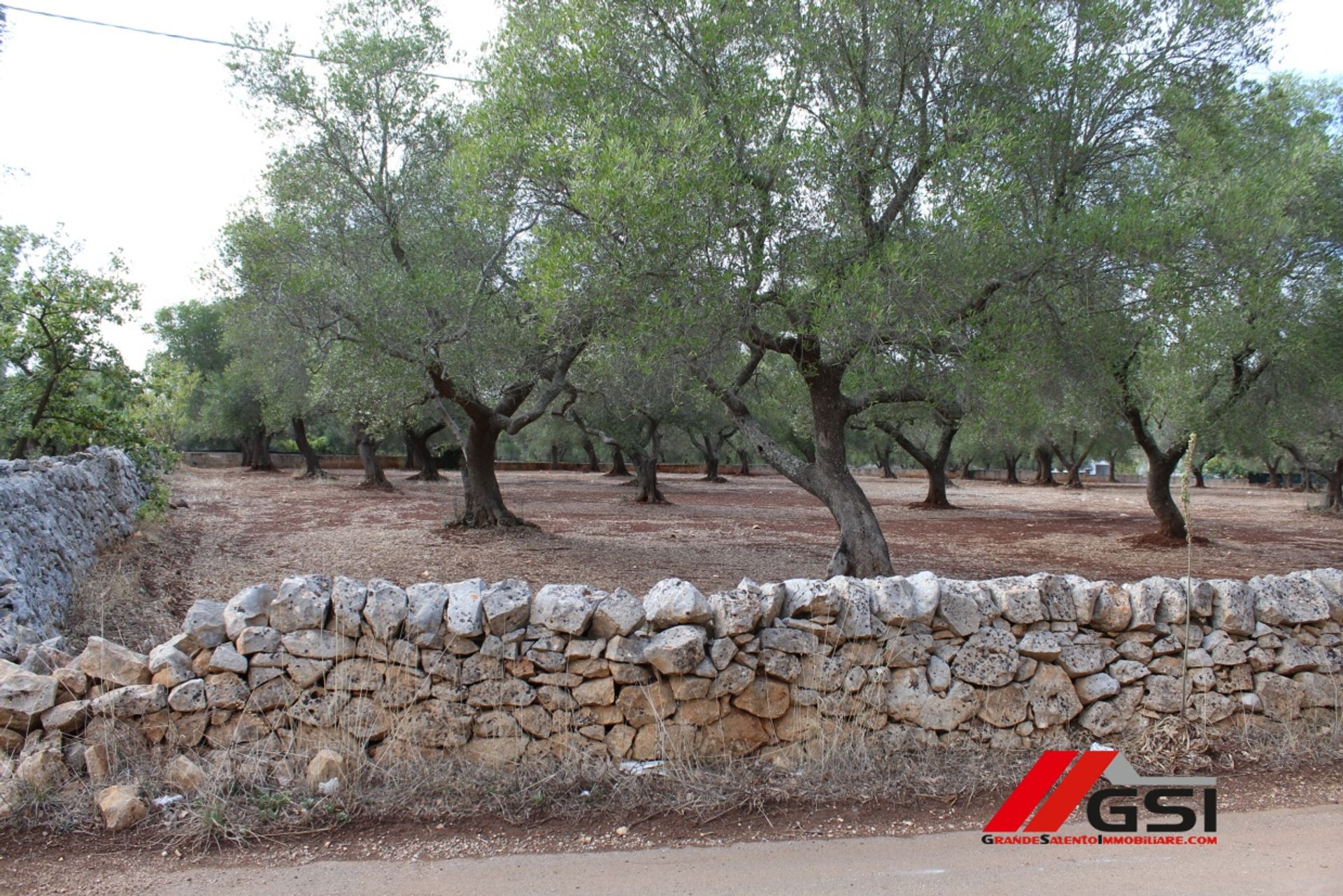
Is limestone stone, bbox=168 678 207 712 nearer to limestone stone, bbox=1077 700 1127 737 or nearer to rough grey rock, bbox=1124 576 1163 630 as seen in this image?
limestone stone, bbox=1077 700 1127 737

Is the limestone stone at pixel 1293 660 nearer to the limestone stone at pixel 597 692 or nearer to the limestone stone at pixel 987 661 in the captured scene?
the limestone stone at pixel 987 661

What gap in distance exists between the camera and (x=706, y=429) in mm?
32844

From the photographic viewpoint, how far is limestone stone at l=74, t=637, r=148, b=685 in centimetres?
391

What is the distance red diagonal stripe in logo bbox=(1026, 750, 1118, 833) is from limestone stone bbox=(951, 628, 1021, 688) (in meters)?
0.54

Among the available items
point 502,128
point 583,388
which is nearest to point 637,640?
point 502,128

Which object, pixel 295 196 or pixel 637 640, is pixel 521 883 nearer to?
pixel 637 640

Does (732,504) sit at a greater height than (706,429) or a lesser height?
lesser

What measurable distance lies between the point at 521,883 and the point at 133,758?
219 cm

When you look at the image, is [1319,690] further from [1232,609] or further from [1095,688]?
[1095,688]

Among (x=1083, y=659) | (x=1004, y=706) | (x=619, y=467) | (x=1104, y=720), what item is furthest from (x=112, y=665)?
(x=619, y=467)

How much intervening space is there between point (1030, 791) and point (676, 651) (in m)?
1.92

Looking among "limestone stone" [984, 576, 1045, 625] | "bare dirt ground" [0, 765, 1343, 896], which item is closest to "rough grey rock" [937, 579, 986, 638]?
"limestone stone" [984, 576, 1045, 625]

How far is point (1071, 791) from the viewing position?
384cm

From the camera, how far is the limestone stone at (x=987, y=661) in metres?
4.24
